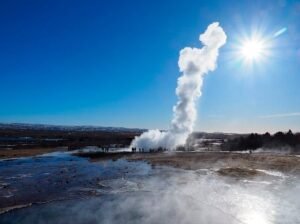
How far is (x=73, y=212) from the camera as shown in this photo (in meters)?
21.9

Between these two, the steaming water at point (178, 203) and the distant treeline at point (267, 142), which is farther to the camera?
the distant treeline at point (267, 142)

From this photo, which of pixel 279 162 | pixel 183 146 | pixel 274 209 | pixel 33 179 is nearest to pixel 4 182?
pixel 33 179

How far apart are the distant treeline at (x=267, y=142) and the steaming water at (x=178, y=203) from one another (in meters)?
40.0

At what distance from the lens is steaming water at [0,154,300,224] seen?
20.2m

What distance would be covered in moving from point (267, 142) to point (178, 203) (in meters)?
58.9

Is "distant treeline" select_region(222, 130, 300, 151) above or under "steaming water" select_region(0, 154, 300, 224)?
above

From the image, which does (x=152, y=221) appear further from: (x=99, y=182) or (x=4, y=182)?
(x=4, y=182)

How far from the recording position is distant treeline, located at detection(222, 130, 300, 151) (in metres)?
72.1

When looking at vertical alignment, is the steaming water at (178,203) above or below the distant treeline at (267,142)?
below

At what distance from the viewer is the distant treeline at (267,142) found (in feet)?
236

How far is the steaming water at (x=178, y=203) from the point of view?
20.2 meters

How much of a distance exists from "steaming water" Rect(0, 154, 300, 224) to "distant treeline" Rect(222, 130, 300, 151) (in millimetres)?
40009

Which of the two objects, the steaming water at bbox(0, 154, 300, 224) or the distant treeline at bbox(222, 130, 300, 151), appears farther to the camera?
the distant treeline at bbox(222, 130, 300, 151)

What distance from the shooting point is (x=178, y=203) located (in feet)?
77.7
